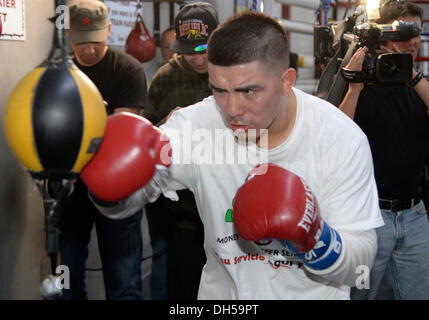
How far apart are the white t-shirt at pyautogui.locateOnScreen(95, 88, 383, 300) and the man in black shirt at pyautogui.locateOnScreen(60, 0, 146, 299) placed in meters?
1.01

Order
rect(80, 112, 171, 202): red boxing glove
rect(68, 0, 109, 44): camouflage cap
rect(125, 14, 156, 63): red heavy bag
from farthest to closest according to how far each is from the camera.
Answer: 1. rect(125, 14, 156, 63): red heavy bag
2. rect(68, 0, 109, 44): camouflage cap
3. rect(80, 112, 171, 202): red boxing glove

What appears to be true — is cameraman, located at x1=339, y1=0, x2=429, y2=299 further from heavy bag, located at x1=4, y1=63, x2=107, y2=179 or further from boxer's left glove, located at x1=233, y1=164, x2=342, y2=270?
heavy bag, located at x1=4, y1=63, x2=107, y2=179

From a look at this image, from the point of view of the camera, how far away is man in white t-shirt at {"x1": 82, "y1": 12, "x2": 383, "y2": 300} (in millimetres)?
1469

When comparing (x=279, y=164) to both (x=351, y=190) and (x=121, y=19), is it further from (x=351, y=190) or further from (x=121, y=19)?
(x=121, y=19)

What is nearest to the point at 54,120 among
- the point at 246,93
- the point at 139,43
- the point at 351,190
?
the point at 246,93

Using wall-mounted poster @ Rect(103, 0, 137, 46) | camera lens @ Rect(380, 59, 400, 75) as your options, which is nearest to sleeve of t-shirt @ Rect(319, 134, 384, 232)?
camera lens @ Rect(380, 59, 400, 75)

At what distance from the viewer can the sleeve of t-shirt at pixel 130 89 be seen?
2875 mm

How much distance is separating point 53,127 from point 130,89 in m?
1.69

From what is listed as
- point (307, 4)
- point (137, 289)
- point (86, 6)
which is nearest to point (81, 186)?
point (137, 289)

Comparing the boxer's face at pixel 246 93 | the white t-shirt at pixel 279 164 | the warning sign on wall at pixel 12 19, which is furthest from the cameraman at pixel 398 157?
the warning sign on wall at pixel 12 19

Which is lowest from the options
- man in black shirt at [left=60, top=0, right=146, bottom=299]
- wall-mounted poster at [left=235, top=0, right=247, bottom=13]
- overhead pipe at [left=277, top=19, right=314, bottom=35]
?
man in black shirt at [left=60, top=0, right=146, bottom=299]

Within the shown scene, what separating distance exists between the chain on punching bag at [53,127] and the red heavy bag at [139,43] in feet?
8.44

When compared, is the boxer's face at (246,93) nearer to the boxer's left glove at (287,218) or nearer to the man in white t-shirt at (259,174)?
the man in white t-shirt at (259,174)

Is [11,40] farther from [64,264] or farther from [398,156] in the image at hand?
[398,156]
